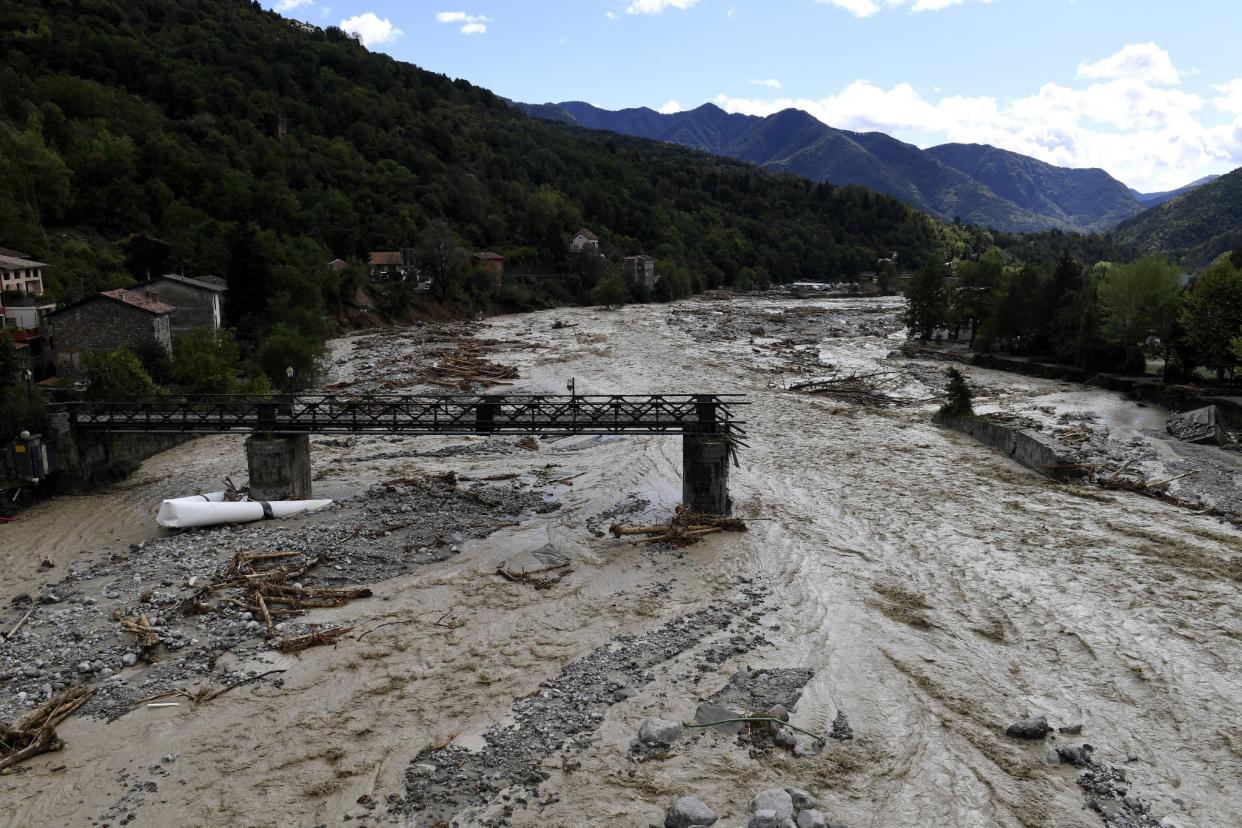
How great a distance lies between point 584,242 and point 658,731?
406 ft

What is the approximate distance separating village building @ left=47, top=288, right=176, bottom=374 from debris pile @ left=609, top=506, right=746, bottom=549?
2749 cm

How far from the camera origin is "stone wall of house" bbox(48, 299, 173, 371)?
36938 millimetres

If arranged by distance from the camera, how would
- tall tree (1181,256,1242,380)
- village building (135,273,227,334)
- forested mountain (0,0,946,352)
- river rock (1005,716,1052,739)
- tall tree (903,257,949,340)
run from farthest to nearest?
tall tree (903,257,949,340) < forested mountain (0,0,946,352) < village building (135,273,227,334) < tall tree (1181,256,1242,380) < river rock (1005,716,1052,739)

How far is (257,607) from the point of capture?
694 inches

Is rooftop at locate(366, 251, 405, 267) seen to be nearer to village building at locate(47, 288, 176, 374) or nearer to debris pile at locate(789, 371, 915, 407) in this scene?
village building at locate(47, 288, 176, 374)

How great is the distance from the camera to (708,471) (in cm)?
2419

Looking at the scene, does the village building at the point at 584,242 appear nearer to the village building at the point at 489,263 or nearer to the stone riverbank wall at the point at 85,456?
the village building at the point at 489,263

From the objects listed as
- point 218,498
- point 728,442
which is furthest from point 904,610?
point 218,498

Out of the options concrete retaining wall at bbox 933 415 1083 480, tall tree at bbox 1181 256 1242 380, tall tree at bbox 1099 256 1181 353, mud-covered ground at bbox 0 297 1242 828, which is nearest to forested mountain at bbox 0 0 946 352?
mud-covered ground at bbox 0 297 1242 828

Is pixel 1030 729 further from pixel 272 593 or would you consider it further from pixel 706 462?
pixel 272 593

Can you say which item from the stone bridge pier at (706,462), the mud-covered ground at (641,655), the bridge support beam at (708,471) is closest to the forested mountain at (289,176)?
the mud-covered ground at (641,655)

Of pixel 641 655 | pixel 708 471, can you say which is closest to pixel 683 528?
pixel 708 471

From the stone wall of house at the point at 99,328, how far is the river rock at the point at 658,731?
34.5m

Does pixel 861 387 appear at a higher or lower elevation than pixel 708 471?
lower
